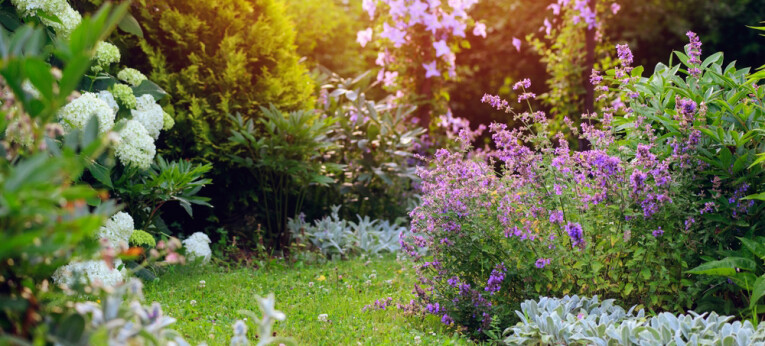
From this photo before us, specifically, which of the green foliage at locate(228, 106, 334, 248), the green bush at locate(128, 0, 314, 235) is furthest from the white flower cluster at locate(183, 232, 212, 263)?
the green foliage at locate(228, 106, 334, 248)

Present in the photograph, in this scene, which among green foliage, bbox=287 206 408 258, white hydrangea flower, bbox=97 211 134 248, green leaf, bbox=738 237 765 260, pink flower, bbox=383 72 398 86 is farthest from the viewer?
pink flower, bbox=383 72 398 86

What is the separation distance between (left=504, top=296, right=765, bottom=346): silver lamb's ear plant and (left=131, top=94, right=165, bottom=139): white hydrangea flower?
2696 mm

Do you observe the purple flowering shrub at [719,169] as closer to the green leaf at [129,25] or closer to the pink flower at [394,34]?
the green leaf at [129,25]

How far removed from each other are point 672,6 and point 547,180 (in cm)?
1085

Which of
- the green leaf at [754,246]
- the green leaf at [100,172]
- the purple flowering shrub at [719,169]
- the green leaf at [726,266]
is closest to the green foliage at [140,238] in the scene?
the green leaf at [100,172]

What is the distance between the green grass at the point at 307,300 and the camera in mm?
3018

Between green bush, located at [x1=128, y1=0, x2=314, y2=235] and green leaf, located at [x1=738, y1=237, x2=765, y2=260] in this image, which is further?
green bush, located at [x1=128, y1=0, x2=314, y2=235]

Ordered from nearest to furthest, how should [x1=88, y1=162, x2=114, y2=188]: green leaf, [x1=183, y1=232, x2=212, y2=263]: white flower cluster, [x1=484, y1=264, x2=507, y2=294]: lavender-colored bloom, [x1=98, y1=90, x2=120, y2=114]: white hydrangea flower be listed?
[x1=484, y1=264, x2=507, y2=294]: lavender-colored bloom < [x1=88, y1=162, x2=114, y2=188]: green leaf < [x1=98, y1=90, x2=120, y2=114]: white hydrangea flower < [x1=183, y1=232, x2=212, y2=263]: white flower cluster

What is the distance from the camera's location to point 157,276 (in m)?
4.18

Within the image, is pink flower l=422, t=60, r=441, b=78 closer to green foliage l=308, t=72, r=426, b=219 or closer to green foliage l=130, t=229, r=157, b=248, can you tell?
green foliage l=308, t=72, r=426, b=219

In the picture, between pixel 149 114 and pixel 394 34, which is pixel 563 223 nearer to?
pixel 149 114

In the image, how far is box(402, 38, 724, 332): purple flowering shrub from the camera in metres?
2.93

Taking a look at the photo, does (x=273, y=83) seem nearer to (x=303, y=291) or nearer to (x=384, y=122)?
(x=384, y=122)

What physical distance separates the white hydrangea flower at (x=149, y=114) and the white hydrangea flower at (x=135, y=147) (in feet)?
0.80
